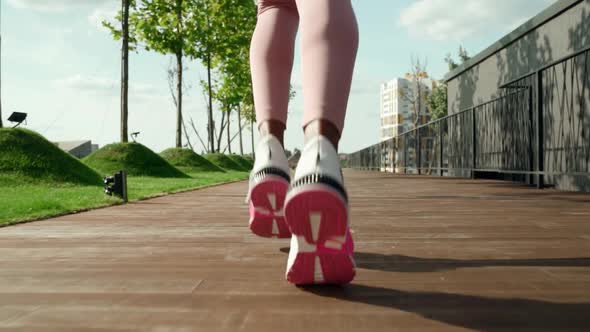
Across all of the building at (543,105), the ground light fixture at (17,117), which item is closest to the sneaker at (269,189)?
the building at (543,105)

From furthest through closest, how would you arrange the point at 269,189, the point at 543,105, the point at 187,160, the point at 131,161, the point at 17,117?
the point at 187,160 → the point at 131,161 → the point at 17,117 → the point at 543,105 → the point at 269,189

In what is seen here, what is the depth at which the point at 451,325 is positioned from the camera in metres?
0.80

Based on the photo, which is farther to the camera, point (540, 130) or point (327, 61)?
point (540, 130)

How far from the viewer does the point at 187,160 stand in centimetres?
1652

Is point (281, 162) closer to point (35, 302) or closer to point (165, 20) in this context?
point (35, 302)

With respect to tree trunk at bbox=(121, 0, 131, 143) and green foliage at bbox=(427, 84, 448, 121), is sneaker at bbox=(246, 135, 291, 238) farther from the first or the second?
green foliage at bbox=(427, 84, 448, 121)

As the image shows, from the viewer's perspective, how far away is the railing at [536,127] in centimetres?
544

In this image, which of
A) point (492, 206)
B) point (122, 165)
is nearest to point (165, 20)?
point (122, 165)

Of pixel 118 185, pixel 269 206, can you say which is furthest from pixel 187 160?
pixel 269 206

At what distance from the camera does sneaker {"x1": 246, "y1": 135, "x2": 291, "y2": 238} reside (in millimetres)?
1261

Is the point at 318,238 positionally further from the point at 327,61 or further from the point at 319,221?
Answer: the point at 327,61

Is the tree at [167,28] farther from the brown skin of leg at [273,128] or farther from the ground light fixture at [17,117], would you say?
the brown skin of leg at [273,128]

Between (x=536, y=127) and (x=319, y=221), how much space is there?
5545mm

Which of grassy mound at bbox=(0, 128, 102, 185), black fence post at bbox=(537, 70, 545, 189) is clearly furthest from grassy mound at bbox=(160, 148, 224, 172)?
black fence post at bbox=(537, 70, 545, 189)
